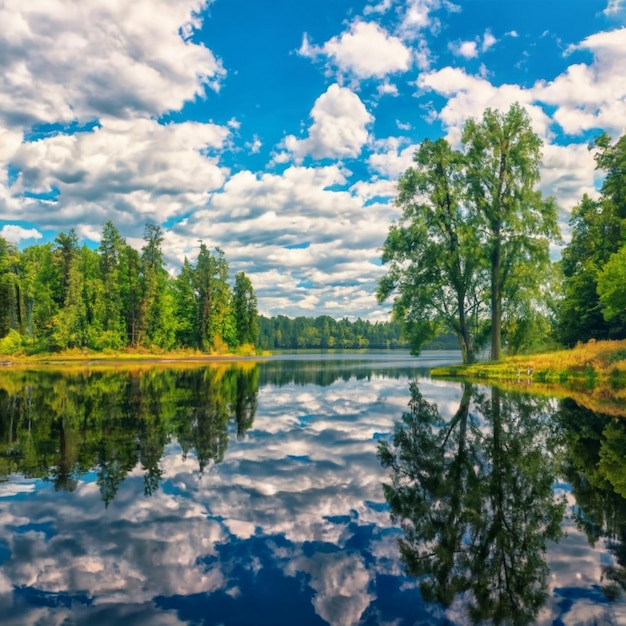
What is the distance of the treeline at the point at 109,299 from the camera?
81.4 meters

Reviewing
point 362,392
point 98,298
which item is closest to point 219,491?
point 362,392

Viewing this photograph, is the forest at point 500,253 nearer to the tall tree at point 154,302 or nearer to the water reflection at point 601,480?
the water reflection at point 601,480

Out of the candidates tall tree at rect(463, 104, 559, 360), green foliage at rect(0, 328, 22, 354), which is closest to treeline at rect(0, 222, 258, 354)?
green foliage at rect(0, 328, 22, 354)

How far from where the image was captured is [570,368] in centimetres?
3209

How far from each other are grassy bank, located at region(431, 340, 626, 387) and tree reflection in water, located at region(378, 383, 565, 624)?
17935 millimetres

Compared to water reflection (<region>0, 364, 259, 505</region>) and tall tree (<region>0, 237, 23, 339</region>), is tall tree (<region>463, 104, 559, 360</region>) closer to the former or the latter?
water reflection (<region>0, 364, 259, 505</region>)

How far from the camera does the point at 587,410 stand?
18.6 meters

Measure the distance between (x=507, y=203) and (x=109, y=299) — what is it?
74.7m

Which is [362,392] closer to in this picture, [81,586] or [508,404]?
[508,404]

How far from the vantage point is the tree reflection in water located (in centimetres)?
532

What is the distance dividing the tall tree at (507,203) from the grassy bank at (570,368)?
442cm

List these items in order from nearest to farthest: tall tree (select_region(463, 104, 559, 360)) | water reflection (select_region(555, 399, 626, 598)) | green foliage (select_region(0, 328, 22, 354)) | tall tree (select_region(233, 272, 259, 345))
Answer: water reflection (select_region(555, 399, 626, 598))
tall tree (select_region(463, 104, 559, 360))
green foliage (select_region(0, 328, 22, 354))
tall tree (select_region(233, 272, 259, 345))

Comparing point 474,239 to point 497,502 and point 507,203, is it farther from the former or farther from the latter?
point 497,502

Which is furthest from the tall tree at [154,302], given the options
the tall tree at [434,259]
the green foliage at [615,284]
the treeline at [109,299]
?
the green foliage at [615,284]
